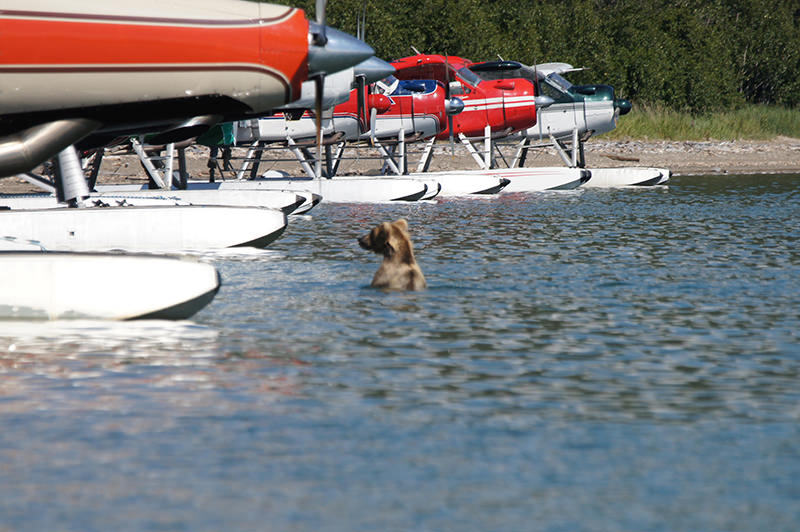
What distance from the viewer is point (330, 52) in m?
10.6

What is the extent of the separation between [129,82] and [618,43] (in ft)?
128

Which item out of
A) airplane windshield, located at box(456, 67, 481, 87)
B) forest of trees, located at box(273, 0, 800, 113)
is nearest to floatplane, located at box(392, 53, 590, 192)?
airplane windshield, located at box(456, 67, 481, 87)

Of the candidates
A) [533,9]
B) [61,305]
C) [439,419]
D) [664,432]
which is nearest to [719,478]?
[664,432]

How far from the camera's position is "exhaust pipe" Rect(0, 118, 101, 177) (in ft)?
33.3

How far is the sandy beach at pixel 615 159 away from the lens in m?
33.3

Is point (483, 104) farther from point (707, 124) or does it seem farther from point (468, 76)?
point (707, 124)

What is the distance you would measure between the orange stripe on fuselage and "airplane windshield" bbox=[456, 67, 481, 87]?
57.7 ft

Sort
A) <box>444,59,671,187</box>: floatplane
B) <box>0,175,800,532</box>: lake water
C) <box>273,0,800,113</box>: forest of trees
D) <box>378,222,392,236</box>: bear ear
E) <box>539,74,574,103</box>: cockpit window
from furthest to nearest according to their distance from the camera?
<box>273,0,800,113</box>: forest of trees, <box>539,74,574,103</box>: cockpit window, <box>444,59,671,187</box>: floatplane, <box>378,222,392,236</box>: bear ear, <box>0,175,800,532</box>: lake water

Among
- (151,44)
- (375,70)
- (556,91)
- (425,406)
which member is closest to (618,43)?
(556,91)

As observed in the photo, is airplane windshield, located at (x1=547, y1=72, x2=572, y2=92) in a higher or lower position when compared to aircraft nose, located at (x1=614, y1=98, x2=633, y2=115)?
higher

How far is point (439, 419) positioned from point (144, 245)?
8.42 m

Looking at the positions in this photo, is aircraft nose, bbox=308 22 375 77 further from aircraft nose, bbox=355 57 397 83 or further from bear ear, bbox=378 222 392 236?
aircraft nose, bbox=355 57 397 83

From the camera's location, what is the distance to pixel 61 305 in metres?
9.98

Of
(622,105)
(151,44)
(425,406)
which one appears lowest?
(425,406)
